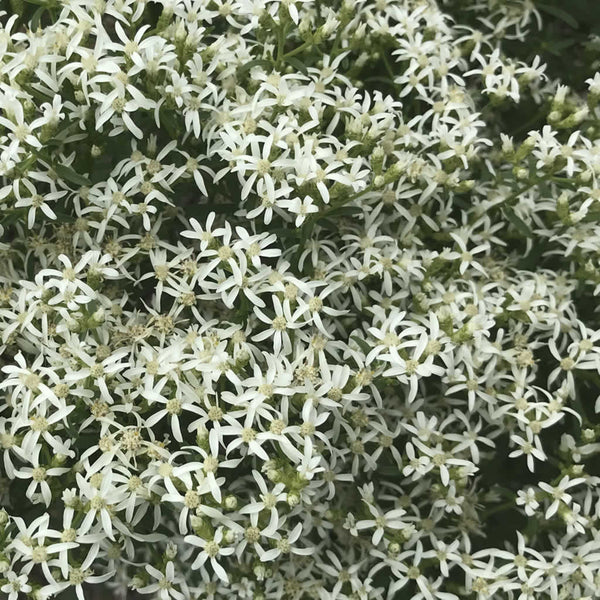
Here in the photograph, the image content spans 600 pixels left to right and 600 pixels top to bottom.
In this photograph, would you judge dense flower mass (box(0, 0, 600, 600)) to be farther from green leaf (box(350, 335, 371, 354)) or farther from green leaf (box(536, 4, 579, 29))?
green leaf (box(536, 4, 579, 29))

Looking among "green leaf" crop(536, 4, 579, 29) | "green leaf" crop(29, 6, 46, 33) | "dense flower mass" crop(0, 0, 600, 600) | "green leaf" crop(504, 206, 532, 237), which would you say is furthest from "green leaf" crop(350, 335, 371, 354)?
"green leaf" crop(536, 4, 579, 29)

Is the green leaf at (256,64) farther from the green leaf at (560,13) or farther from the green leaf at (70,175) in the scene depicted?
the green leaf at (560,13)

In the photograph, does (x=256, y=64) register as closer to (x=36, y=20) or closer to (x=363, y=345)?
(x=36, y=20)

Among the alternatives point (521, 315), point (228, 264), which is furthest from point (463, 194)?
point (228, 264)

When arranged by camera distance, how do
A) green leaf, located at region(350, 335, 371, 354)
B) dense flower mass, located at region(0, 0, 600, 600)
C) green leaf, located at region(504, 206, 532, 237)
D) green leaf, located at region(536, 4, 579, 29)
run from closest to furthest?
dense flower mass, located at region(0, 0, 600, 600), green leaf, located at region(350, 335, 371, 354), green leaf, located at region(504, 206, 532, 237), green leaf, located at region(536, 4, 579, 29)

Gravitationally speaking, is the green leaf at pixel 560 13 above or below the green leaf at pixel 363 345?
above

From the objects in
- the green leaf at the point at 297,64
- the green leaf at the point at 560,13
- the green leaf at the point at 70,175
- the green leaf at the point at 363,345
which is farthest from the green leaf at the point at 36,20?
the green leaf at the point at 560,13

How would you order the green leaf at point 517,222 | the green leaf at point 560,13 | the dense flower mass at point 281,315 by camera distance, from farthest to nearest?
1. the green leaf at point 560,13
2. the green leaf at point 517,222
3. the dense flower mass at point 281,315
